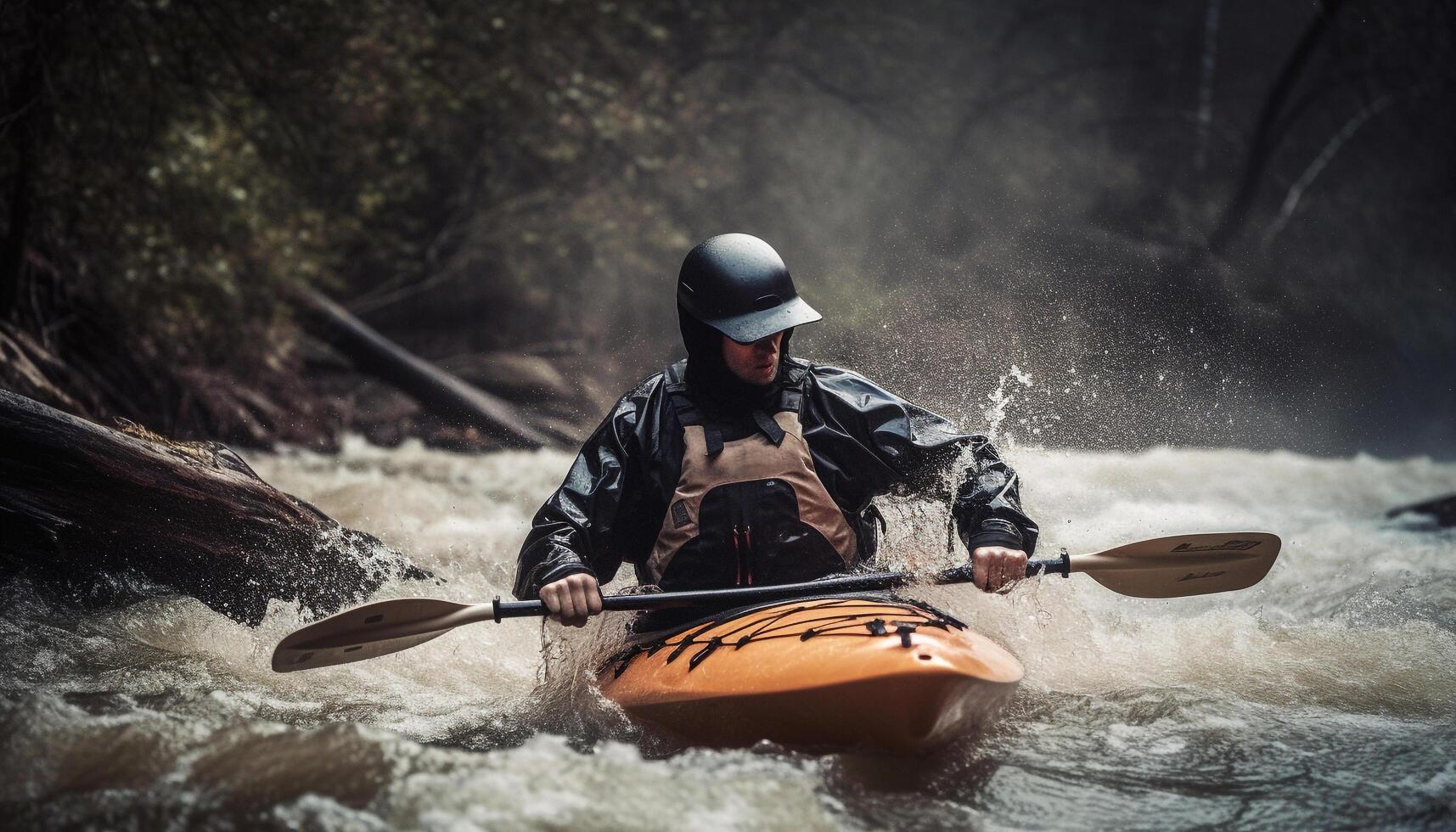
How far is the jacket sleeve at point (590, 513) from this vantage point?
9.80ft

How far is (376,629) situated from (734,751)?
45.2 inches

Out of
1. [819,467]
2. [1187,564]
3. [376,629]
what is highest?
[819,467]

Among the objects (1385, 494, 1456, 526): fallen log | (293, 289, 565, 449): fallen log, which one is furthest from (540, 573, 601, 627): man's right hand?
(293, 289, 565, 449): fallen log

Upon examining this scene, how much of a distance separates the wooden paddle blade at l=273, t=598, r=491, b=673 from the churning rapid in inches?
7.5

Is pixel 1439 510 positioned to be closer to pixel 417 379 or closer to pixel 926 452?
pixel 926 452

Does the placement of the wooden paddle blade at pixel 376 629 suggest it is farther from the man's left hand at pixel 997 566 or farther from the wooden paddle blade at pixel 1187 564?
the wooden paddle blade at pixel 1187 564

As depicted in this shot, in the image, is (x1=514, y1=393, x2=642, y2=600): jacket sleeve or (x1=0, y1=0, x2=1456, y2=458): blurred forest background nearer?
(x1=514, y1=393, x2=642, y2=600): jacket sleeve

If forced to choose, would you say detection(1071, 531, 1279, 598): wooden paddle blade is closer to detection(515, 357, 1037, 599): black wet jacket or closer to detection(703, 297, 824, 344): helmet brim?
detection(515, 357, 1037, 599): black wet jacket

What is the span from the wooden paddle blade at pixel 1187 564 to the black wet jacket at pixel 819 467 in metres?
0.48

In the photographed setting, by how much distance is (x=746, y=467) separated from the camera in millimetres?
3100

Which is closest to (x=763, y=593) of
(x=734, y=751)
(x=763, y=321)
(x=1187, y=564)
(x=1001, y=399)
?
(x=734, y=751)

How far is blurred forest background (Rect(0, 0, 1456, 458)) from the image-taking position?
6660mm

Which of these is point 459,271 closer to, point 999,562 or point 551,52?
point 551,52

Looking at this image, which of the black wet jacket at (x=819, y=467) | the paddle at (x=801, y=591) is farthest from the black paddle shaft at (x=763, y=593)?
the black wet jacket at (x=819, y=467)
